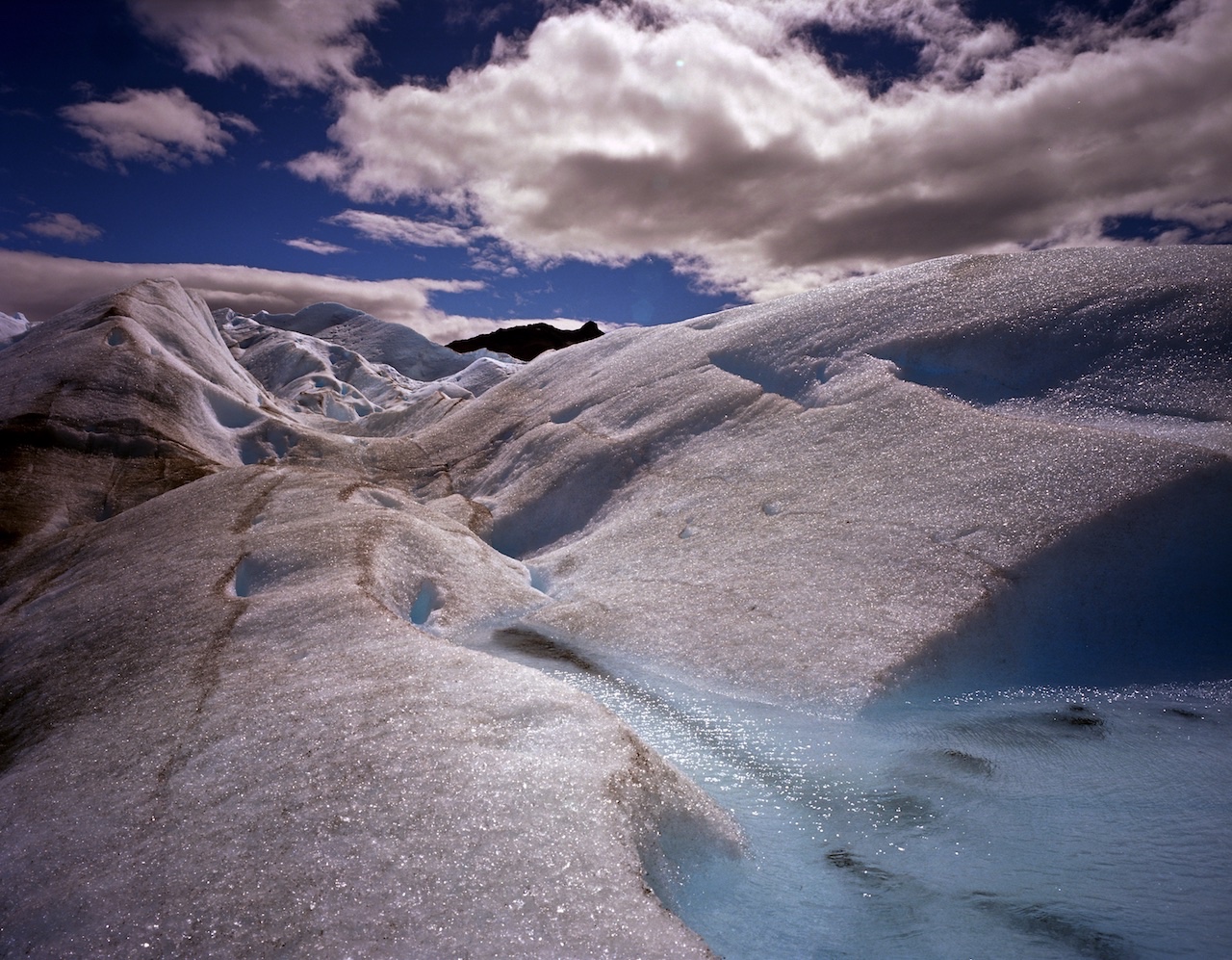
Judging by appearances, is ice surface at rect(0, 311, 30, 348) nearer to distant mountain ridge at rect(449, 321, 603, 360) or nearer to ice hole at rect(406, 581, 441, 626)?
ice hole at rect(406, 581, 441, 626)

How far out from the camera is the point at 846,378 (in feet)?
27.7

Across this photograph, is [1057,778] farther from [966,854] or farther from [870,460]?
[870,460]

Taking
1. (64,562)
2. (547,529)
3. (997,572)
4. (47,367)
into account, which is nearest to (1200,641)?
(997,572)

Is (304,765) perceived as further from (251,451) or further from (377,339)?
(377,339)

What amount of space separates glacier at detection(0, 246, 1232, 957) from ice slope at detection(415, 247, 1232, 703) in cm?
4

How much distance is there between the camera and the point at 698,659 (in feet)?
17.8

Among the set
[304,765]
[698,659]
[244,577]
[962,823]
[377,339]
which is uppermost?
[377,339]

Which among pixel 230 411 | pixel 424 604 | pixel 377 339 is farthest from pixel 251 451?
pixel 377 339

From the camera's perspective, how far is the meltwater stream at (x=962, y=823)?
2.84 metres

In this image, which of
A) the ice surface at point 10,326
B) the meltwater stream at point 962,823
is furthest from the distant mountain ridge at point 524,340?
the meltwater stream at point 962,823

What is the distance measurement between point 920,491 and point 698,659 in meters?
2.84

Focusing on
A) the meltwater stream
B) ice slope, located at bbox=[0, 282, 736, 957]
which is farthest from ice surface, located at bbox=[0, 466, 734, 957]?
the meltwater stream

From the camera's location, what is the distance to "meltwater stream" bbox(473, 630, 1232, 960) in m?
2.84

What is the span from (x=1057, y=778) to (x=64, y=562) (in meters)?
8.98
